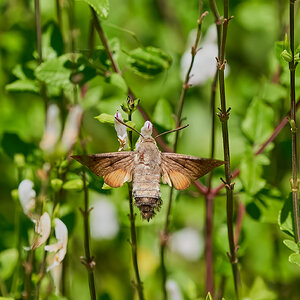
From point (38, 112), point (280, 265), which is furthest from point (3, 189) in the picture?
point (280, 265)

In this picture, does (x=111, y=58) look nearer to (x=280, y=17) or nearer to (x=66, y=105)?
(x=66, y=105)

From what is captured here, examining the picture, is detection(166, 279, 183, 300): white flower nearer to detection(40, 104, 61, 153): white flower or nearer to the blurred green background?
the blurred green background

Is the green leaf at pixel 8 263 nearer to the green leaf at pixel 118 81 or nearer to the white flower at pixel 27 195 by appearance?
the white flower at pixel 27 195

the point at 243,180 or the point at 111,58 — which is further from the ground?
the point at 111,58

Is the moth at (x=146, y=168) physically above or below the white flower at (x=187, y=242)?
above

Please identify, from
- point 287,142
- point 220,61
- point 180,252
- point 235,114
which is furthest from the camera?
point 180,252

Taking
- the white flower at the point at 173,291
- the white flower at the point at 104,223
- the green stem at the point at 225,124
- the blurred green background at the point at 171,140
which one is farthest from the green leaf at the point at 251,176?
the white flower at the point at 104,223

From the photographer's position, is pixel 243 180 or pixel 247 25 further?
pixel 247 25
